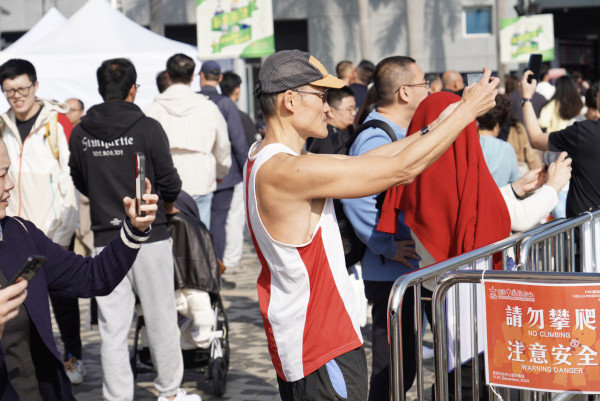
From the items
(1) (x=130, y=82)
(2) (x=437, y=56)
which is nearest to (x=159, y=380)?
(1) (x=130, y=82)

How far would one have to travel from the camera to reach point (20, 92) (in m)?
6.25

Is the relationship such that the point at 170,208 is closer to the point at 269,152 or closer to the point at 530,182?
the point at 530,182

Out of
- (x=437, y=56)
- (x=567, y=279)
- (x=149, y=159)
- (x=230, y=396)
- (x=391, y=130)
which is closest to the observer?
(x=567, y=279)

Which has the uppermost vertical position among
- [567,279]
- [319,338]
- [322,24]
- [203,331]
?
[322,24]

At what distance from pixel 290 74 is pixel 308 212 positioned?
1.78 feet

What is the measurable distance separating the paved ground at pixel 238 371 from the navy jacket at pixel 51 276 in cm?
289

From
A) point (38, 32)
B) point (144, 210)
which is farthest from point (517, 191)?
point (38, 32)

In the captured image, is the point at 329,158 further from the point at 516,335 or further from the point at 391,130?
the point at 391,130

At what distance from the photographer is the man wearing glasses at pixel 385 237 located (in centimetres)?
469

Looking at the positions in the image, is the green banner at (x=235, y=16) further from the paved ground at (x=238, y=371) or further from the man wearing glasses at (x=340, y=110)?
the man wearing glasses at (x=340, y=110)

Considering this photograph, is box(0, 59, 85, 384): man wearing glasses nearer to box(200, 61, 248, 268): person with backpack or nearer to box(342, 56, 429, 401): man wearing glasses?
box(342, 56, 429, 401): man wearing glasses

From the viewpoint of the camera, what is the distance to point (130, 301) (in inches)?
222

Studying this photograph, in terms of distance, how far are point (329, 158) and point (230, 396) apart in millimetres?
3291

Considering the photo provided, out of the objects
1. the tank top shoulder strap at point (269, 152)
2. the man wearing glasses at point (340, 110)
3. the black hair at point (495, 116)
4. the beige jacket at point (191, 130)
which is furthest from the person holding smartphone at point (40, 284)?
the beige jacket at point (191, 130)
